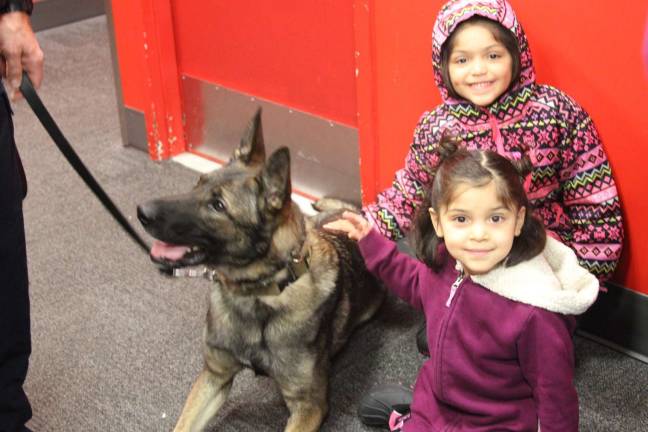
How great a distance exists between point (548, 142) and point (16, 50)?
4.46ft

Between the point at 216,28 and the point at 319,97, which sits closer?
the point at 319,97

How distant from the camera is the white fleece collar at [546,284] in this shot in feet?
5.88

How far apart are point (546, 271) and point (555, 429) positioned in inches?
12.9

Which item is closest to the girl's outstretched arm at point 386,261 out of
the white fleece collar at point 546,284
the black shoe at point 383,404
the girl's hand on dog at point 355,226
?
the girl's hand on dog at point 355,226

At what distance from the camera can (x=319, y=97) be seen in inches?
131

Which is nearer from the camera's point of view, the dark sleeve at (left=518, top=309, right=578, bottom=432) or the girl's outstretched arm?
the dark sleeve at (left=518, top=309, right=578, bottom=432)

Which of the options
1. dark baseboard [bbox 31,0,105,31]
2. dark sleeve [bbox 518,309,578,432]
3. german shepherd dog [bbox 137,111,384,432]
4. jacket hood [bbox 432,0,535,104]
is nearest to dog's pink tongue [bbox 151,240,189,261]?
german shepherd dog [bbox 137,111,384,432]

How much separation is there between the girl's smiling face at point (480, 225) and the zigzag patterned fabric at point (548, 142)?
1.85 feet

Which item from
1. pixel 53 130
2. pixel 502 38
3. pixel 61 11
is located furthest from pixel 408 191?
pixel 61 11

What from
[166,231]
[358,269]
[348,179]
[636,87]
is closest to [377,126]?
[348,179]

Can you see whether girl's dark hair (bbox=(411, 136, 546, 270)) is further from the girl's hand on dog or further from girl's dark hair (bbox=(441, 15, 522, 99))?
girl's dark hair (bbox=(441, 15, 522, 99))

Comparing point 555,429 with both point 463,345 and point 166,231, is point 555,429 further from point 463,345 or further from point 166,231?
point 166,231

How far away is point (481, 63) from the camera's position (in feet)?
7.51

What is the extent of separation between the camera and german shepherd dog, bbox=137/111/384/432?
199cm
